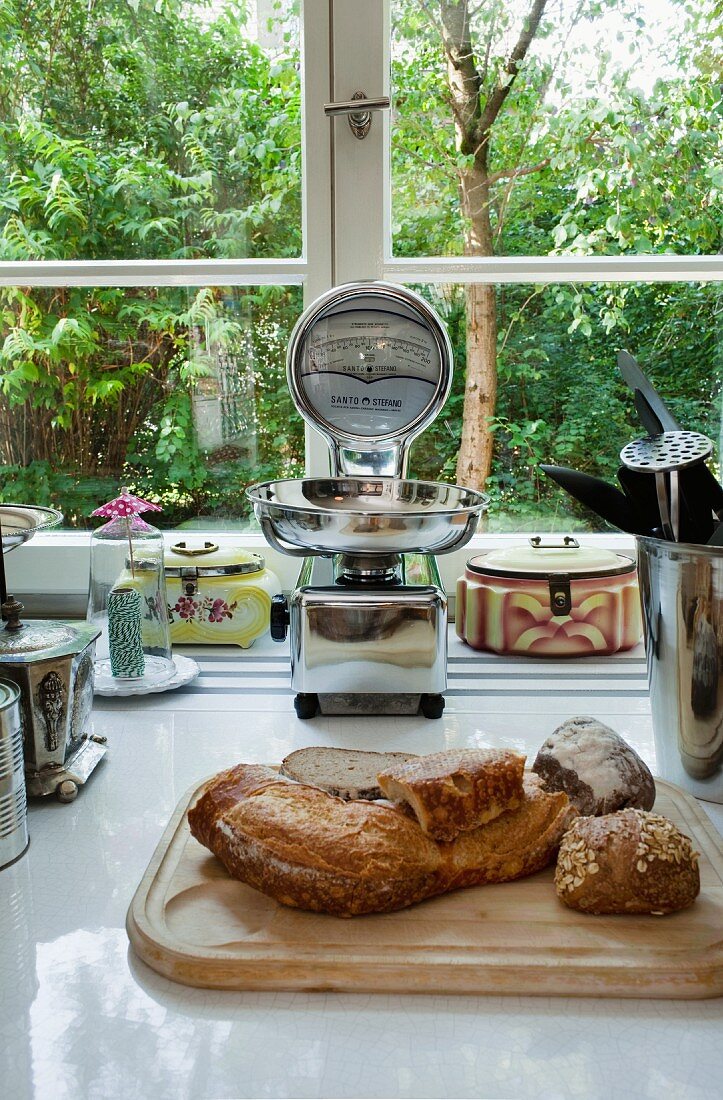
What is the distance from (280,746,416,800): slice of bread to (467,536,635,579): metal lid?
0.51m

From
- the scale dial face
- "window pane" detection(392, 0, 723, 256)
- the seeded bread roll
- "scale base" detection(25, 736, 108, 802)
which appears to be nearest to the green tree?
"window pane" detection(392, 0, 723, 256)

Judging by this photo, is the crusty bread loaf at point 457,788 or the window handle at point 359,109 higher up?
the window handle at point 359,109

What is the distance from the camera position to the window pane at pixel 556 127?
1.52 metres

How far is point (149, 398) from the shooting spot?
1716 millimetres

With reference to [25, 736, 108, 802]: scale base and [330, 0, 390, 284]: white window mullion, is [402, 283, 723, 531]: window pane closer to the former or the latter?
[330, 0, 390, 284]: white window mullion

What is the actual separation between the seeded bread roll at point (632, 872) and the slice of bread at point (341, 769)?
190mm

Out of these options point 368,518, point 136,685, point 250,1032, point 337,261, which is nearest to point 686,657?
point 368,518

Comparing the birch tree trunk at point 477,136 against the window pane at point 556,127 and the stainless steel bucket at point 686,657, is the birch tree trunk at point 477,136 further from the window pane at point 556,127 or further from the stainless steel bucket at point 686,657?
the stainless steel bucket at point 686,657

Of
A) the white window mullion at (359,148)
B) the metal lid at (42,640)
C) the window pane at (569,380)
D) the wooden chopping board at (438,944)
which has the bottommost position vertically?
the wooden chopping board at (438,944)

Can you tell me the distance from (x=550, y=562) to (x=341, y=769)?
1.96 feet

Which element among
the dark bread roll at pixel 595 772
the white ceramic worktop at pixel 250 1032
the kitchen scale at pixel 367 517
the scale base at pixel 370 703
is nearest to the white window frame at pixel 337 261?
the kitchen scale at pixel 367 517

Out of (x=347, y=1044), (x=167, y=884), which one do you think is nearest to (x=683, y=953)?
(x=347, y=1044)

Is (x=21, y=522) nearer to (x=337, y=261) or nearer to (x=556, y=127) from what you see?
(x=337, y=261)

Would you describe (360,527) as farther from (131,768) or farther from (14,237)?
(14,237)
